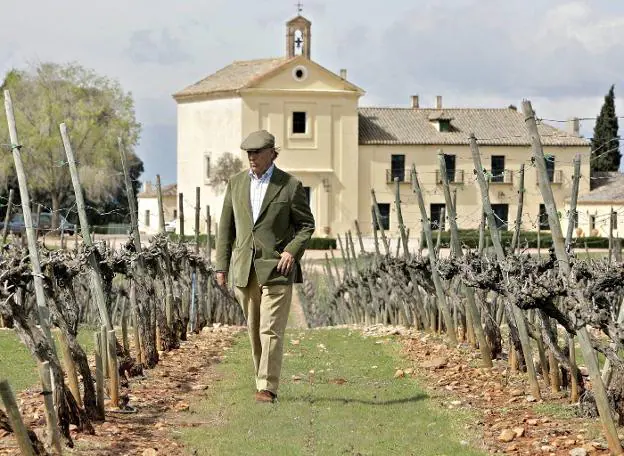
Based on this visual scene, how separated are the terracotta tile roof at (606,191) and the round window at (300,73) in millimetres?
15858

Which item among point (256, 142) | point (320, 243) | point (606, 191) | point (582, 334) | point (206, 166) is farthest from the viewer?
point (206, 166)

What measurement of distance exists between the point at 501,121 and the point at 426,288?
54.2 m

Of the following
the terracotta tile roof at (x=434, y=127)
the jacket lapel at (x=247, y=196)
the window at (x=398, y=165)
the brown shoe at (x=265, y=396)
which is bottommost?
the brown shoe at (x=265, y=396)

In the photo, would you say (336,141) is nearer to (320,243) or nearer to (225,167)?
(225,167)

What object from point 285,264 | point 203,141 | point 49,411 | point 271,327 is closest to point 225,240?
point 285,264

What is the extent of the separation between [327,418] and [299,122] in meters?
60.1

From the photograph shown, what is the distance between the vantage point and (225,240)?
11273mm

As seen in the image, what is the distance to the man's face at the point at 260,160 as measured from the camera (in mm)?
Result: 10852

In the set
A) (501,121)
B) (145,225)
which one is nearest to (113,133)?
(145,225)

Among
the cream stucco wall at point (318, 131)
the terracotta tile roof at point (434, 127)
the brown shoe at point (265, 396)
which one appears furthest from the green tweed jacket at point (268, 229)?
the terracotta tile roof at point (434, 127)

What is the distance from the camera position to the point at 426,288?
18484mm

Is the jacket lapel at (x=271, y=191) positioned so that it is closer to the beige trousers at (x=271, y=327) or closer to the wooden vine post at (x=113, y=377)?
the beige trousers at (x=271, y=327)

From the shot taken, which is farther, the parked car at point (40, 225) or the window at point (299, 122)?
the window at point (299, 122)

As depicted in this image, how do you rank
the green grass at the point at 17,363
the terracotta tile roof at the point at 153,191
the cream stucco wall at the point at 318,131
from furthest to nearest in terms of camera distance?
the terracotta tile roof at the point at 153,191 < the cream stucco wall at the point at 318,131 < the green grass at the point at 17,363
